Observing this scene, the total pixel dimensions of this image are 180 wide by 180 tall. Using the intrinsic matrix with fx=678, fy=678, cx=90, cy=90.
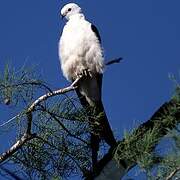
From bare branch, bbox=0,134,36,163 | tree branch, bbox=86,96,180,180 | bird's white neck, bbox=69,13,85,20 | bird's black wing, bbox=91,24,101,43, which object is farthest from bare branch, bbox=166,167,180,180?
bird's white neck, bbox=69,13,85,20

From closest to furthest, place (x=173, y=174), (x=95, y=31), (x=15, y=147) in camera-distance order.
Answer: (x=173, y=174) < (x=15, y=147) < (x=95, y=31)

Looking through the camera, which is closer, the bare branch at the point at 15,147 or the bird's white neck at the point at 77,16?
the bare branch at the point at 15,147

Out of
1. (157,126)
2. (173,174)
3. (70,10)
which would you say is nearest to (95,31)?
(70,10)

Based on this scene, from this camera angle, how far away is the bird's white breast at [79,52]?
3.88 meters

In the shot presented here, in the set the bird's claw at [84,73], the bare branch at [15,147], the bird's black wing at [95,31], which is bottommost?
the bare branch at [15,147]

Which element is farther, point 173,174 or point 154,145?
point 154,145

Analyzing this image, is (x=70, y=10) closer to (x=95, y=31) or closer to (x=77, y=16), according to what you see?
(x=77, y=16)

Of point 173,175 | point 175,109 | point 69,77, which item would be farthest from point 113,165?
point 69,77

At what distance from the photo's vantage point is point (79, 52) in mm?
3885

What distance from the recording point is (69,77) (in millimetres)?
3949

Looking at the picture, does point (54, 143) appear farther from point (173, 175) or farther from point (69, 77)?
point (69, 77)

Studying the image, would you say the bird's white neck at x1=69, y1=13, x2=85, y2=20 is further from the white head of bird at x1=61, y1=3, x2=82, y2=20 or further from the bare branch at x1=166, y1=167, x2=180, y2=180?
the bare branch at x1=166, y1=167, x2=180, y2=180

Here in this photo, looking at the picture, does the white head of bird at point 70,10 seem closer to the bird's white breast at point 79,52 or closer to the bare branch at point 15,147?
the bird's white breast at point 79,52

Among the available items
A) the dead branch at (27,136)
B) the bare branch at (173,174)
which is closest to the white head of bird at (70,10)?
the dead branch at (27,136)
